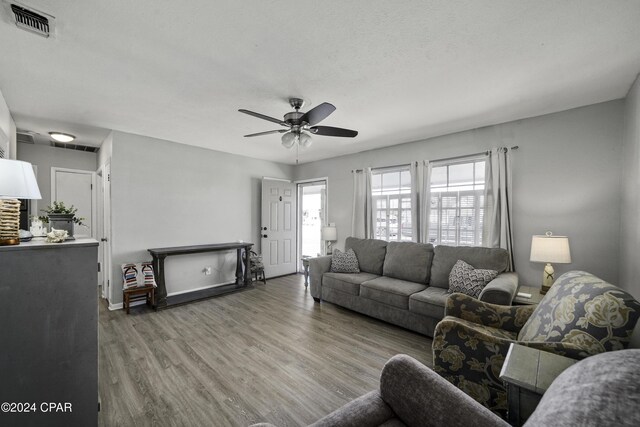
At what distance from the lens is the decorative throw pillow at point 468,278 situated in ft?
9.19

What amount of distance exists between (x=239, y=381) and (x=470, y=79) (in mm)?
3275

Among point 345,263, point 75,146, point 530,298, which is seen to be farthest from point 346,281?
point 75,146

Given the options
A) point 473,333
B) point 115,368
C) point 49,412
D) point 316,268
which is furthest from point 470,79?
point 115,368

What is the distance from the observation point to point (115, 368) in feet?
7.55

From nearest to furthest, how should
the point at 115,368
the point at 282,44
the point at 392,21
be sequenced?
the point at 392,21
the point at 282,44
the point at 115,368

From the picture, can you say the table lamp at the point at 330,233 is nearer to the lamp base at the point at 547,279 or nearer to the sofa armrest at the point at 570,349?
the lamp base at the point at 547,279

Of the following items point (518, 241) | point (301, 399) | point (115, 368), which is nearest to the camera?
point (301, 399)

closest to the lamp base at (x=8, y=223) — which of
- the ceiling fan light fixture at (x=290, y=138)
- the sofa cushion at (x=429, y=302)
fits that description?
the ceiling fan light fixture at (x=290, y=138)

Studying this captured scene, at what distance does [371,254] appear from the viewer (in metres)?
4.13

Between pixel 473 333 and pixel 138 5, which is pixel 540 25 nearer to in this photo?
pixel 473 333

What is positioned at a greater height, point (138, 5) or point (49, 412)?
point (138, 5)

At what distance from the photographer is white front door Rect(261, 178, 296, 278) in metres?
5.51

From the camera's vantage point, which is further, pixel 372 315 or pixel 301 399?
pixel 372 315

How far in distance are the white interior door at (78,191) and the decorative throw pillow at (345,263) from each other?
14.1 ft
